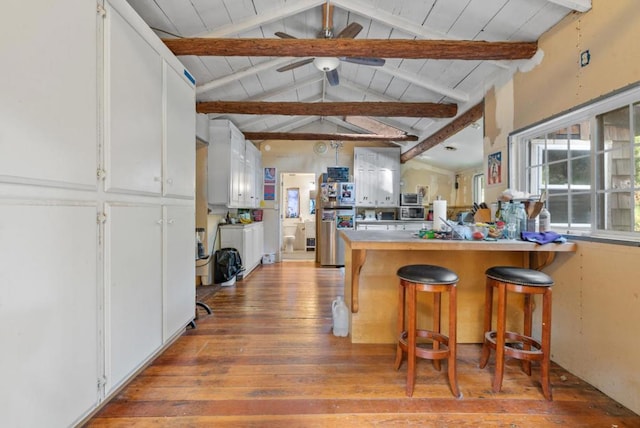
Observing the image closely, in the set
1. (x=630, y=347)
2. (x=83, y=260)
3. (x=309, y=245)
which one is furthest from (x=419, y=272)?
(x=309, y=245)

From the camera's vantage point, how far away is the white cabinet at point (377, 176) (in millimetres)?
6125

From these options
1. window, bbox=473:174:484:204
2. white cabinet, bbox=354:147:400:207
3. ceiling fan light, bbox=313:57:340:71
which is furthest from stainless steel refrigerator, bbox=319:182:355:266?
ceiling fan light, bbox=313:57:340:71

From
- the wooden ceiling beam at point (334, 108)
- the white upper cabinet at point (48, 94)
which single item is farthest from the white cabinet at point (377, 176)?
the white upper cabinet at point (48, 94)

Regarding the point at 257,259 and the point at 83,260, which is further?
the point at 257,259

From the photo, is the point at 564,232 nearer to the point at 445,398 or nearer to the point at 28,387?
the point at 445,398

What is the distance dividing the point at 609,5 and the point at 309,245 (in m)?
6.78

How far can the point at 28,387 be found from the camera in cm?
109

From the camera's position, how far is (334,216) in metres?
5.75

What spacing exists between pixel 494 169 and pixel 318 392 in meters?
2.44

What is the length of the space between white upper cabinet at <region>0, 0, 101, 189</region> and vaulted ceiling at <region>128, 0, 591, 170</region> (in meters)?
1.23

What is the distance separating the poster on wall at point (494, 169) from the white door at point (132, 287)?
2835 mm

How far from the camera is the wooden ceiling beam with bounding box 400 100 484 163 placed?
3311 mm

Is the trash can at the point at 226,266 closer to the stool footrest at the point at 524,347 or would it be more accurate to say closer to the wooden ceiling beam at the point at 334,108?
the wooden ceiling beam at the point at 334,108

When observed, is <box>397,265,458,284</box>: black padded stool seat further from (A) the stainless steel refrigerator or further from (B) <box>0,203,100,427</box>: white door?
(A) the stainless steel refrigerator
